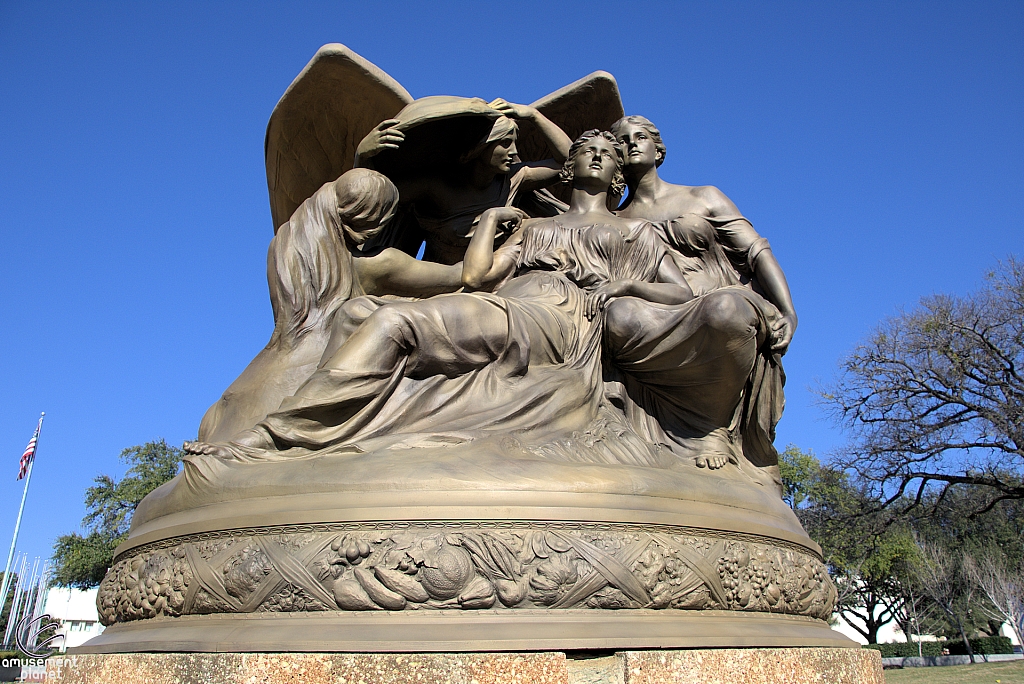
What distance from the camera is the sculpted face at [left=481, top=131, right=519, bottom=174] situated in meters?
5.73

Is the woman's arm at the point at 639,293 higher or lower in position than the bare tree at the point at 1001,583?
higher

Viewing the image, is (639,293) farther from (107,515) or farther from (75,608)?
(75,608)

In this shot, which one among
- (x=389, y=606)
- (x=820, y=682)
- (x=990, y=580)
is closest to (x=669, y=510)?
(x=820, y=682)

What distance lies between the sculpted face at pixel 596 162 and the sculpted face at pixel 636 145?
19cm

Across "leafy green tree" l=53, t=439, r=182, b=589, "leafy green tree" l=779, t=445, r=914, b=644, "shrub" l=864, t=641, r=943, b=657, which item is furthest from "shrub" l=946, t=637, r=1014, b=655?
"leafy green tree" l=53, t=439, r=182, b=589

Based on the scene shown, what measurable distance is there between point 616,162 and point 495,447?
8.87ft

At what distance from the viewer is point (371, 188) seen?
5043mm

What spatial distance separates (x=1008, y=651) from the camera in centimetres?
3250

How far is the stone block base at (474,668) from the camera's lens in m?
2.91

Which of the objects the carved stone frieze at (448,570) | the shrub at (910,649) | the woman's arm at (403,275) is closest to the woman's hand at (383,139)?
the woman's arm at (403,275)

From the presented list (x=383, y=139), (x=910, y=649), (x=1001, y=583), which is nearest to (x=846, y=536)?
(x=1001, y=583)

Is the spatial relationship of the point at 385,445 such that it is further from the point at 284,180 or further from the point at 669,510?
the point at 284,180

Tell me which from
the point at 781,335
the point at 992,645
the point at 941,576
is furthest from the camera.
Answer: the point at 992,645

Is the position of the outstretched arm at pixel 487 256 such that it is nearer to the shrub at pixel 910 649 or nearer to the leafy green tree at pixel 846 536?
the leafy green tree at pixel 846 536
